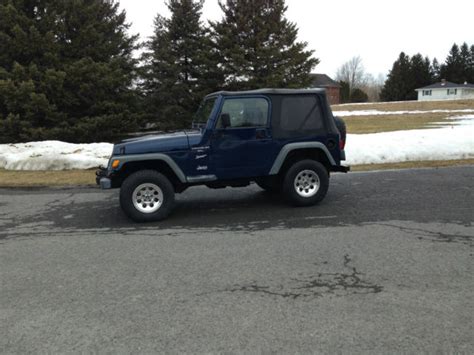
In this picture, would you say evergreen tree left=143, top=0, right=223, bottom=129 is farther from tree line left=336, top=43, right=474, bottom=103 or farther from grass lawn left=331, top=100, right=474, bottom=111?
tree line left=336, top=43, right=474, bottom=103

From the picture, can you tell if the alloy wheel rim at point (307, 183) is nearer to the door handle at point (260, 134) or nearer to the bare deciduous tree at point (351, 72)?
the door handle at point (260, 134)

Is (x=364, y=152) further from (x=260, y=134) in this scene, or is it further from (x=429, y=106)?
(x=429, y=106)

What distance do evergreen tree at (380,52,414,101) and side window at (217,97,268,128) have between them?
78947 millimetres

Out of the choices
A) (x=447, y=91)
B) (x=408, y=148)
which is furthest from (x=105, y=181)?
(x=447, y=91)

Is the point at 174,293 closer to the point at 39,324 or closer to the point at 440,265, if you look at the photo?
the point at 39,324

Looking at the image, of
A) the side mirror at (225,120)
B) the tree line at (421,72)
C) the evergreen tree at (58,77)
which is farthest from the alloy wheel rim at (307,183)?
the tree line at (421,72)

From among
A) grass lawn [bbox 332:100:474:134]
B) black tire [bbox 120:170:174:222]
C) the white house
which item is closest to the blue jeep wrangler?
black tire [bbox 120:170:174:222]

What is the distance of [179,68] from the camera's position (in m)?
22.8

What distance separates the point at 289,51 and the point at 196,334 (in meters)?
22.8

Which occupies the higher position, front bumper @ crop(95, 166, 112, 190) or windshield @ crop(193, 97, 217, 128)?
windshield @ crop(193, 97, 217, 128)

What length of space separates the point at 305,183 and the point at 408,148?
6.84m

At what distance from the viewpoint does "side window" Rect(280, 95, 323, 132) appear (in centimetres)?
700

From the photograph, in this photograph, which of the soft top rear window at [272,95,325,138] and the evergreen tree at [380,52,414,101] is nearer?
the soft top rear window at [272,95,325,138]

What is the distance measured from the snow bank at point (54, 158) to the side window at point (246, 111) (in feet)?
21.9
